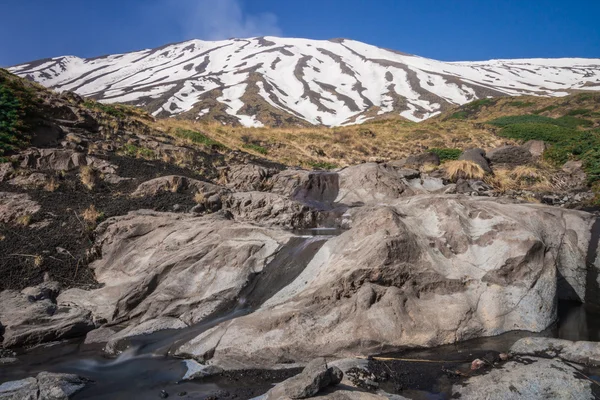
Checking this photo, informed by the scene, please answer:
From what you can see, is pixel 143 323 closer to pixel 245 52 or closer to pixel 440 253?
pixel 440 253

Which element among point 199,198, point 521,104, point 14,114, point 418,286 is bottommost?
point 418,286

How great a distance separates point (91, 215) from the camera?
1186 centimetres

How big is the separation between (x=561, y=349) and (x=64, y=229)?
40.3 feet

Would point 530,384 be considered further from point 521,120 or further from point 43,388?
point 521,120

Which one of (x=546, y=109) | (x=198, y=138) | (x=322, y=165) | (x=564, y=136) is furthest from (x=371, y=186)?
(x=546, y=109)

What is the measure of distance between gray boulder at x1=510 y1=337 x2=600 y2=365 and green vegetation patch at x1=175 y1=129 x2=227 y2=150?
19.7m

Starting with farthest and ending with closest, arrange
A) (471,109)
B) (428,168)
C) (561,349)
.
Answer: (471,109) < (428,168) < (561,349)

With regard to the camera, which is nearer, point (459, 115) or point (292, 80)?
point (459, 115)

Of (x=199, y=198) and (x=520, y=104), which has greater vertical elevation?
(x=520, y=104)

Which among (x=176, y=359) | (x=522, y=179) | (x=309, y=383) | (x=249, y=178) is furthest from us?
(x=522, y=179)

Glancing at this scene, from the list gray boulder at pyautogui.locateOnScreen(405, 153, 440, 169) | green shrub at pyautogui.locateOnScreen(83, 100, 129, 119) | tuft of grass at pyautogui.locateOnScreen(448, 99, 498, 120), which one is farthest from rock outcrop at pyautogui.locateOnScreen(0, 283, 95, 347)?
tuft of grass at pyautogui.locateOnScreen(448, 99, 498, 120)

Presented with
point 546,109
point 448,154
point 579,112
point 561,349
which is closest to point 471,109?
point 546,109

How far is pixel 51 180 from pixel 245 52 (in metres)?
146

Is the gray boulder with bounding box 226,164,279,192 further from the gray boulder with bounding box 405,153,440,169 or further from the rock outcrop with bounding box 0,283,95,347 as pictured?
the gray boulder with bounding box 405,153,440,169
